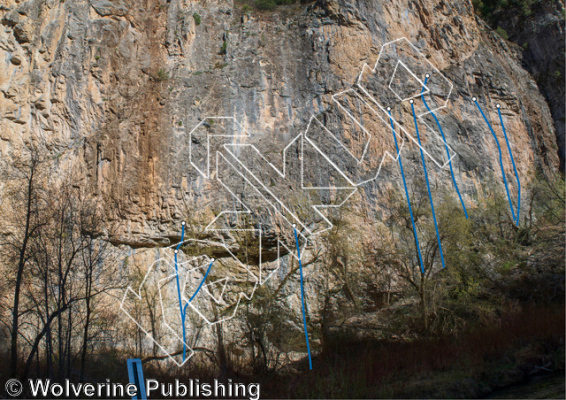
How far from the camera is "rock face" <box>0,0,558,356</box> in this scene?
16.9m

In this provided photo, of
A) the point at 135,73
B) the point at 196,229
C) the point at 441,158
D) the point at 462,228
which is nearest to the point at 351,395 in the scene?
the point at 462,228

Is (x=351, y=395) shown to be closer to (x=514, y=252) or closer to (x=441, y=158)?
(x=514, y=252)

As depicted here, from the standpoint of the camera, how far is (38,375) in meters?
9.59

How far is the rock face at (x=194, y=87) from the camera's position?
16.9 m

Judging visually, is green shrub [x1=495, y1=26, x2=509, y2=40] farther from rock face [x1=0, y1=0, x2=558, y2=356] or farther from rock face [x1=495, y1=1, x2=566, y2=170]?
rock face [x1=0, y1=0, x2=558, y2=356]

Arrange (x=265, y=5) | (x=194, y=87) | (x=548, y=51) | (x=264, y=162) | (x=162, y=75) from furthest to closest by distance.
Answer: (x=548, y=51) → (x=265, y=5) → (x=162, y=75) → (x=194, y=87) → (x=264, y=162)

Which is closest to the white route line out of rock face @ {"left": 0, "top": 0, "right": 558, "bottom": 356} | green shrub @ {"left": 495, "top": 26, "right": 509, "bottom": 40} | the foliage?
rock face @ {"left": 0, "top": 0, "right": 558, "bottom": 356}

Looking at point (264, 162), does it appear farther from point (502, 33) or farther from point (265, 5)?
point (502, 33)

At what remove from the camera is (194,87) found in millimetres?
18844

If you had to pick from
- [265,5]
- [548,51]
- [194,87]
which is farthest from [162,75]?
[548,51]

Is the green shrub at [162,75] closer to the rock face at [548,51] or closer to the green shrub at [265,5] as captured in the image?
the green shrub at [265,5]

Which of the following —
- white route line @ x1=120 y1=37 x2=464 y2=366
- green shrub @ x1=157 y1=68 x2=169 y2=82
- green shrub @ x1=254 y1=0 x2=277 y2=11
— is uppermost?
green shrub @ x1=254 y1=0 x2=277 y2=11

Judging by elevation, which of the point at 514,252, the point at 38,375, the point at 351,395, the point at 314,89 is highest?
the point at 314,89

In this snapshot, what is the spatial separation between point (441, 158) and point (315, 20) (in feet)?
29.2
